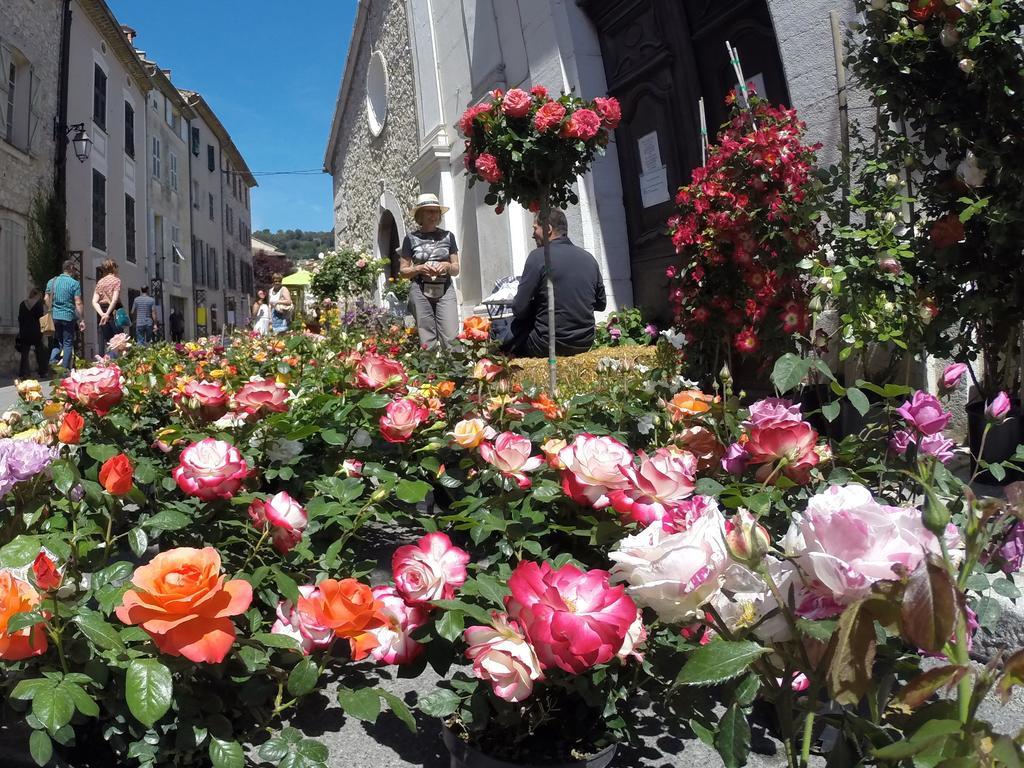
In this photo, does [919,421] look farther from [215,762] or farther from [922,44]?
[922,44]

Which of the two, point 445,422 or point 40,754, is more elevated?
point 445,422

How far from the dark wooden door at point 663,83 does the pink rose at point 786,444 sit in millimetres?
4598

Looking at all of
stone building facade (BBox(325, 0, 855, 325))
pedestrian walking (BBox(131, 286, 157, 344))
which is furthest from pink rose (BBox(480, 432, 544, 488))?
pedestrian walking (BBox(131, 286, 157, 344))

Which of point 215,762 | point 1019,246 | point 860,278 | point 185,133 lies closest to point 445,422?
point 215,762

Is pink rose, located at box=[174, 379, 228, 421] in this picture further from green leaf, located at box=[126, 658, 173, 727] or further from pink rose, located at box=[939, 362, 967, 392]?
pink rose, located at box=[939, 362, 967, 392]

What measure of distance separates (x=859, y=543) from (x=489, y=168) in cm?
366

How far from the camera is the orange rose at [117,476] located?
1211mm

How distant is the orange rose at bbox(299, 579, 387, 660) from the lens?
1.01m

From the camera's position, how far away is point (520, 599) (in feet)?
2.81

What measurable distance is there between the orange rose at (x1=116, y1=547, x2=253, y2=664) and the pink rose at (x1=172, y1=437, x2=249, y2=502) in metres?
0.41

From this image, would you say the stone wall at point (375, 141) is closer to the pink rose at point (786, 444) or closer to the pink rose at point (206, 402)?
the pink rose at point (206, 402)

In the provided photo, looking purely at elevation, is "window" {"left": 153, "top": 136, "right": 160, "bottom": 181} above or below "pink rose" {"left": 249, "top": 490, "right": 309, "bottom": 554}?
above

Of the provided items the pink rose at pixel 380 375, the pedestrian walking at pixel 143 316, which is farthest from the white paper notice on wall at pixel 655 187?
the pedestrian walking at pixel 143 316

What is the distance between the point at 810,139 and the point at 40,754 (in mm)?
4680
